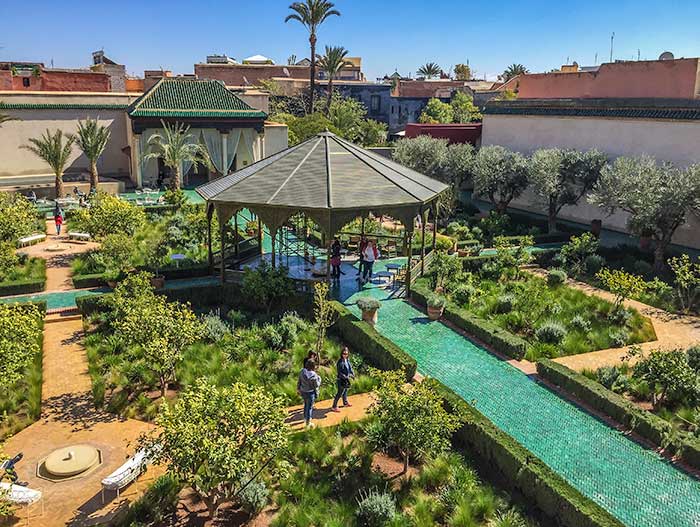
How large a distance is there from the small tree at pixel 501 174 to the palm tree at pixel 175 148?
16369 millimetres

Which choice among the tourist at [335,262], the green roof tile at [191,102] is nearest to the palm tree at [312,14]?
the green roof tile at [191,102]

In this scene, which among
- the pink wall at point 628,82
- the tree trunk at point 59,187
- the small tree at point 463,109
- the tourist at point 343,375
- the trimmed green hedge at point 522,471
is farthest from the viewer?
the small tree at point 463,109

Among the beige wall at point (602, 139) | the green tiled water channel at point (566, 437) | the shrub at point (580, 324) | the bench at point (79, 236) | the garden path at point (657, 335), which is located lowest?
the green tiled water channel at point (566, 437)

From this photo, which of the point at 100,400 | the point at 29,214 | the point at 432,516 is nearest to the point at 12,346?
the point at 100,400

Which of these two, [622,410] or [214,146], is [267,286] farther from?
[214,146]

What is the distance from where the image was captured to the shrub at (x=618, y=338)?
14852 millimetres

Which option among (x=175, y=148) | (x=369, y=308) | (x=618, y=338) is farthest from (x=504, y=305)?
(x=175, y=148)

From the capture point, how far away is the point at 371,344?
13.8 m

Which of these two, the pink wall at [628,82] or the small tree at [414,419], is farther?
the pink wall at [628,82]

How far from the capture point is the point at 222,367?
12.9 meters

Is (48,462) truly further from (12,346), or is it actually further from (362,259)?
(362,259)

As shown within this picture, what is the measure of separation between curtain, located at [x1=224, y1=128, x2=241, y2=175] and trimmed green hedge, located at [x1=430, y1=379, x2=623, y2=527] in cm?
3012

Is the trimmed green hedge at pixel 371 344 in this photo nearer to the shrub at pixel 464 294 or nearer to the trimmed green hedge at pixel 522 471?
the trimmed green hedge at pixel 522 471

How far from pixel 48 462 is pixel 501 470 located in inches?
296
